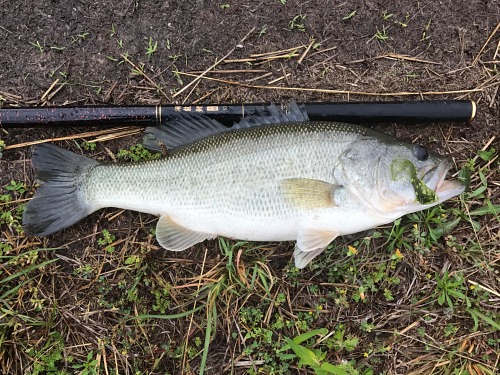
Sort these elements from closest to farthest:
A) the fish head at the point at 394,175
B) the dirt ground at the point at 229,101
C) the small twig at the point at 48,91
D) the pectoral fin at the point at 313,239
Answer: the fish head at the point at 394,175 → the pectoral fin at the point at 313,239 → the dirt ground at the point at 229,101 → the small twig at the point at 48,91

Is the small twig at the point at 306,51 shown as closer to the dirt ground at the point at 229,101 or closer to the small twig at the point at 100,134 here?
the dirt ground at the point at 229,101

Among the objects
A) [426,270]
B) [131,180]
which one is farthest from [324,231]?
[131,180]

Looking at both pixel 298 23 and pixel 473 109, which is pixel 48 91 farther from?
pixel 473 109

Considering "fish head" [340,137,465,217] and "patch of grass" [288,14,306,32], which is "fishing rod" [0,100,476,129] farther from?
"patch of grass" [288,14,306,32]

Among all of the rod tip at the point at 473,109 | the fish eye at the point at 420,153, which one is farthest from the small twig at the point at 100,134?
the rod tip at the point at 473,109

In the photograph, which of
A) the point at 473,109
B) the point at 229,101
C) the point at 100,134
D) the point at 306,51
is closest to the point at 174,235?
the point at 100,134

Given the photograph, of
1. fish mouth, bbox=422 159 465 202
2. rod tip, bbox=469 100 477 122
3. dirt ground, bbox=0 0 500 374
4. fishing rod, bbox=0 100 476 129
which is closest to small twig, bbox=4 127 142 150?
dirt ground, bbox=0 0 500 374

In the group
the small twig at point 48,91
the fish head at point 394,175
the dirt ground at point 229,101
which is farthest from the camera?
the small twig at point 48,91
